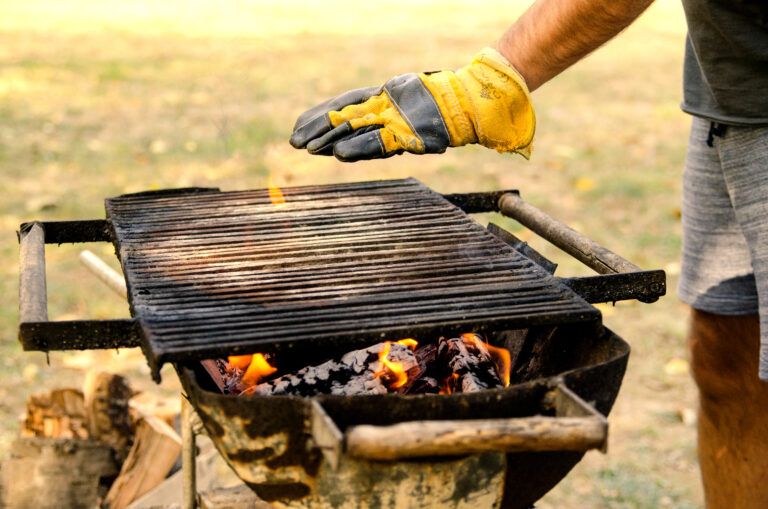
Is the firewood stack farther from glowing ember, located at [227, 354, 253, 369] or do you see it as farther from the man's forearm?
the man's forearm

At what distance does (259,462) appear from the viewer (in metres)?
1.53

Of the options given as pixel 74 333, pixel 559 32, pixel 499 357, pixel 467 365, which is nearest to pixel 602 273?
pixel 499 357

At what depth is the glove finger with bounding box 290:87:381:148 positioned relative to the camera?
91.5 inches

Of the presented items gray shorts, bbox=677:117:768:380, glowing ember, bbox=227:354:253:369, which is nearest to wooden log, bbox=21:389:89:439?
glowing ember, bbox=227:354:253:369

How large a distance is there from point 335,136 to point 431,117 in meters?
0.28

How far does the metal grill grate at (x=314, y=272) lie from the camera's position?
5.44ft

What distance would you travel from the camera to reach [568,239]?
7.50ft

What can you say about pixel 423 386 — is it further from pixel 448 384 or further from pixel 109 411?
pixel 109 411

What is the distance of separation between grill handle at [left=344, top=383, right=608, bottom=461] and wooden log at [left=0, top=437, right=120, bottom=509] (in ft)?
5.85

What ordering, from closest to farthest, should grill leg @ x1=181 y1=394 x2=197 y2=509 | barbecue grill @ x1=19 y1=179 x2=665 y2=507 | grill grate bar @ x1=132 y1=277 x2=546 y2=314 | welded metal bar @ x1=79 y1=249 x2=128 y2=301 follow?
1. barbecue grill @ x1=19 y1=179 x2=665 y2=507
2. grill grate bar @ x1=132 y1=277 x2=546 y2=314
3. grill leg @ x1=181 y1=394 x2=197 y2=509
4. welded metal bar @ x1=79 y1=249 x2=128 y2=301

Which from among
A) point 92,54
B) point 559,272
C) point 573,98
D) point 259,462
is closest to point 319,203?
point 259,462

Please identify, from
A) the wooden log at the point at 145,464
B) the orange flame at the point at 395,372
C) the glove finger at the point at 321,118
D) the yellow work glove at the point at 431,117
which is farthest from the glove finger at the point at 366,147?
the wooden log at the point at 145,464

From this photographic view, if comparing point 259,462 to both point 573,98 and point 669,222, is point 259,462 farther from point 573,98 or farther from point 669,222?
point 573,98

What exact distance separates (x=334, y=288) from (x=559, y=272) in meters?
3.25
